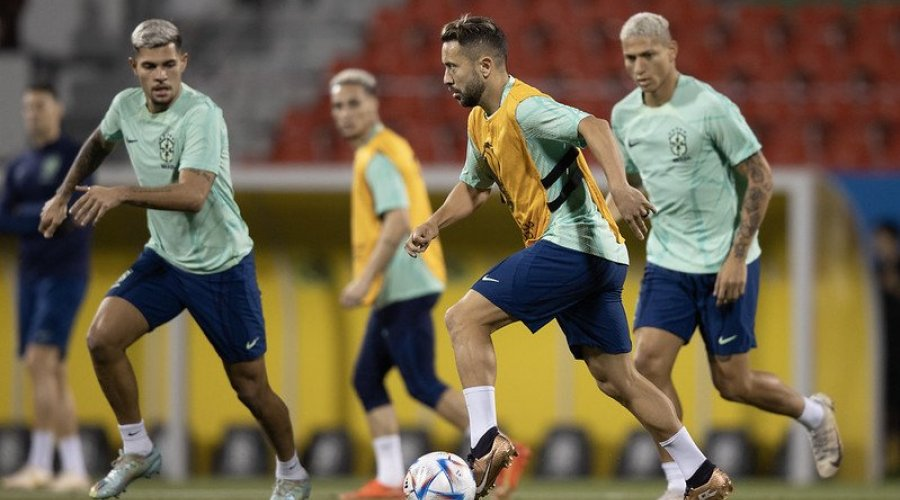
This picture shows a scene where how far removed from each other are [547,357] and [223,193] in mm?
5717

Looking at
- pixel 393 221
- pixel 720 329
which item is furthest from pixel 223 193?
pixel 720 329

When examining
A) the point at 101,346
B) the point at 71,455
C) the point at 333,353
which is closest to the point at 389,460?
the point at 101,346

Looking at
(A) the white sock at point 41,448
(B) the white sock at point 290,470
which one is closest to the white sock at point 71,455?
(A) the white sock at point 41,448

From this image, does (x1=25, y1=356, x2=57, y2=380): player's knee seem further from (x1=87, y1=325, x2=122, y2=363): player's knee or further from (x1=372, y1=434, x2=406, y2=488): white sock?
(x1=87, y1=325, x2=122, y2=363): player's knee

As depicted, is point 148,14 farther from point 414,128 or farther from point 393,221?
point 393,221

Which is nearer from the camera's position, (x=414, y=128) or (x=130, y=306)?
(x=130, y=306)

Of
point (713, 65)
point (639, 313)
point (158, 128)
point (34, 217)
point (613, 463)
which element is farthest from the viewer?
point (713, 65)

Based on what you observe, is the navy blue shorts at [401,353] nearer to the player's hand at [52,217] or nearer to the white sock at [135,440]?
the white sock at [135,440]

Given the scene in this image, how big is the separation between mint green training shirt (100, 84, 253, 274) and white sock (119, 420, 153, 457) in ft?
2.43

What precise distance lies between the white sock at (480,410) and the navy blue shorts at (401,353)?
232 centimetres

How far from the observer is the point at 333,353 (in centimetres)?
1216

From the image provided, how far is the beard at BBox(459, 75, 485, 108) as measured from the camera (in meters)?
5.97

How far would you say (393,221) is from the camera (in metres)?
8.12

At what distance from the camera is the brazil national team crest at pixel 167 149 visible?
260 inches
